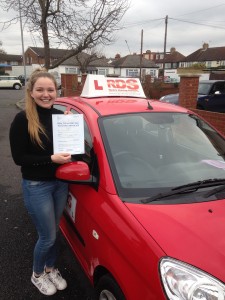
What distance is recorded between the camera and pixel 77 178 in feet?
7.11

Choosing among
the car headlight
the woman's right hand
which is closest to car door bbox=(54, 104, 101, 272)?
the woman's right hand

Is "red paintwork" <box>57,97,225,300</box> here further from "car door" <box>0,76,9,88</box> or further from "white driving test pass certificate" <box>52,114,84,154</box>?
"car door" <box>0,76,9,88</box>

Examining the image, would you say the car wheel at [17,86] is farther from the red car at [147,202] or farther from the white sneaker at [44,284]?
the white sneaker at [44,284]

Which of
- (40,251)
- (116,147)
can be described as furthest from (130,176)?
(40,251)

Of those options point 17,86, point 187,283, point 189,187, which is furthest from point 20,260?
point 17,86

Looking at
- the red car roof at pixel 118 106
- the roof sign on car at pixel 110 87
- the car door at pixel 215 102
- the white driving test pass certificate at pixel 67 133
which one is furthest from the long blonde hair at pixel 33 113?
the car door at pixel 215 102

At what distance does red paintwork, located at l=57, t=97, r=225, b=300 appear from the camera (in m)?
1.59

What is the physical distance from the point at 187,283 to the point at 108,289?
25.7 inches

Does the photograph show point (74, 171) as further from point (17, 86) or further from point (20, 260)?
point (17, 86)

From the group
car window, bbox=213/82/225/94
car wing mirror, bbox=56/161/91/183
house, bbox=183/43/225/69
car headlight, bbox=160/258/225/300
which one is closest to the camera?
car headlight, bbox=160/258/225/300

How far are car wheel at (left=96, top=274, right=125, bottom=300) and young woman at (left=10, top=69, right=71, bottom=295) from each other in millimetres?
631

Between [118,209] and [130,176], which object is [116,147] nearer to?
[130,176]

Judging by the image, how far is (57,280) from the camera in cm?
270

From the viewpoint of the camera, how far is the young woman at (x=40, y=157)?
2.24 meters
